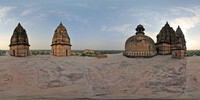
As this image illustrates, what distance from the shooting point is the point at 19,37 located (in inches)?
605

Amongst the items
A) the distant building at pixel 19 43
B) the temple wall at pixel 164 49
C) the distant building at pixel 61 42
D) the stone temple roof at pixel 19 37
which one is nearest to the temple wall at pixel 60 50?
the distant building at pixel 61 42

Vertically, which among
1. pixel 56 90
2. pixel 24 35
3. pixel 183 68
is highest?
pixel 24 35

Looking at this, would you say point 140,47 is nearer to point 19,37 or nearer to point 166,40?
point 166,40

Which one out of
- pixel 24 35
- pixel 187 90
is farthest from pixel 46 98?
pixel 24 35

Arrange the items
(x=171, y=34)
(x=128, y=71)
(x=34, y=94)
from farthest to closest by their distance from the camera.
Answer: (x=171, y=34) → (x=128, y=71) → (x=34, y=94)

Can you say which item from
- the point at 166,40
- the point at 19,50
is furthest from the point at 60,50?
the point at 166,40

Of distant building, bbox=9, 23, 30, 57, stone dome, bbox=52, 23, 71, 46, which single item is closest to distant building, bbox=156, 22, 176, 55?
stone dome, bbox=52, 23, 71, 46

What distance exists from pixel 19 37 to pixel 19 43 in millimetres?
798

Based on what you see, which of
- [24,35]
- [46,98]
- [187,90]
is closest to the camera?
[46,98]

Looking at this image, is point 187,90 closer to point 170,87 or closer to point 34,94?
point 170,87

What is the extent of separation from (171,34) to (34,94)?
754 inches

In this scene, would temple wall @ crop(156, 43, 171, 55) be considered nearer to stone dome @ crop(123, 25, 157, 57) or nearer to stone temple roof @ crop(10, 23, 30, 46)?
stone dome @ crop(123, 25, 157, 57)

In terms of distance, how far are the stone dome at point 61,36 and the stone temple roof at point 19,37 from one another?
Result: 351 centimetres

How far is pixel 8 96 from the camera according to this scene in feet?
21.5
